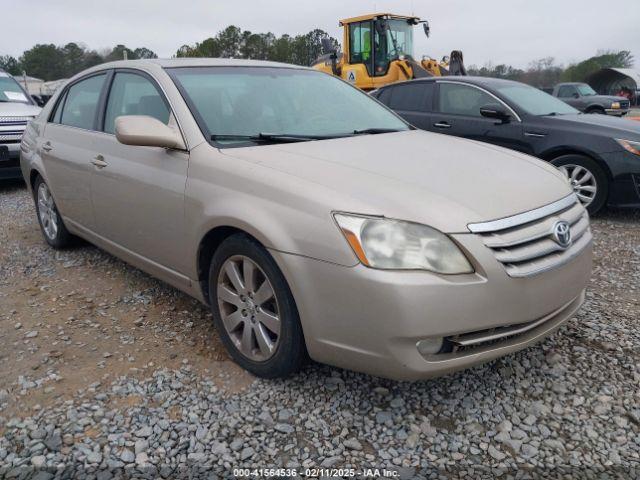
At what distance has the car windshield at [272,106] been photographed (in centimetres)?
297

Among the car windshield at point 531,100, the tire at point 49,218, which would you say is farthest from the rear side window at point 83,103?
the car windshield at point 531,100

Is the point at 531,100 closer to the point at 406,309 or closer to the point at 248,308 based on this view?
the point at 248,308

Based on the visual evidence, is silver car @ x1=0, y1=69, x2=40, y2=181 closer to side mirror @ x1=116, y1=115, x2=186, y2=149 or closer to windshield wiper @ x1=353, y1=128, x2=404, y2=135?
side mirror @ x1=116, y1=115, x2=186, y2=149

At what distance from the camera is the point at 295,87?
138 inches

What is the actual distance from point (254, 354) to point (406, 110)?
5096 mm

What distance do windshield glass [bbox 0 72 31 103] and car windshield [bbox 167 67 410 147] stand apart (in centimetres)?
684

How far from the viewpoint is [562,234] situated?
7.84 feet

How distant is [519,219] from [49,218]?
4.12 m

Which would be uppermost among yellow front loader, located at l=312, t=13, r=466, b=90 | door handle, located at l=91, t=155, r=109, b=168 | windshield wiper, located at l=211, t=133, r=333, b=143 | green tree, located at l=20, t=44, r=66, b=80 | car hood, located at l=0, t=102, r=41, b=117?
green tree, located at l=20, t=44, r=66, b=80

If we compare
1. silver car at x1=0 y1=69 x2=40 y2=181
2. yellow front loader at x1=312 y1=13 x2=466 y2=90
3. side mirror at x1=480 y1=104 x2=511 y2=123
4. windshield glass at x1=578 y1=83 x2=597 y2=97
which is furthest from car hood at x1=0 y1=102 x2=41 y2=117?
windshield glass at x1=578 y1=83 x2=597 y2=97

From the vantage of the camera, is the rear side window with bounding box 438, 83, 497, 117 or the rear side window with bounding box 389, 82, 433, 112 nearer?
the rear side window with bounding box 438, 83, 497, 117

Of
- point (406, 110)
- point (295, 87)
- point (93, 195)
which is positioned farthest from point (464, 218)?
point (406, 110)

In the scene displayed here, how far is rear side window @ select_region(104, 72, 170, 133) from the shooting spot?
319 centimetres

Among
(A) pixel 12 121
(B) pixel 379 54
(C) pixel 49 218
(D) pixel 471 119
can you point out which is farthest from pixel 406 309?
(B) pixel 379 54
